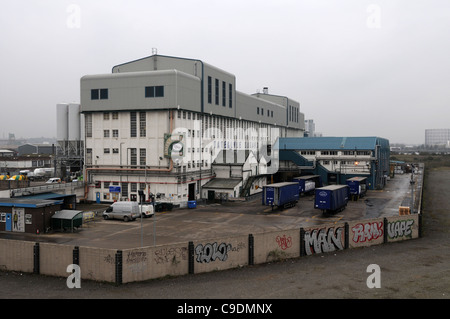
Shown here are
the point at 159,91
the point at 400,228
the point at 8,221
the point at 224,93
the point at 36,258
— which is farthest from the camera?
the point at 224,93

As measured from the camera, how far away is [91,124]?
193 feet

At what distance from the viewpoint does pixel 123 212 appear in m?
44.6

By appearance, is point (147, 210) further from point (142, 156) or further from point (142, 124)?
point (142, 124)

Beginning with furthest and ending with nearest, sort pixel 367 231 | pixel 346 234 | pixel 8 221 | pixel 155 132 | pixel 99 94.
A: pixel 99 94 → pixel 155 132 → pixel 8 221 → pixel 367 231 → pixel 346 234

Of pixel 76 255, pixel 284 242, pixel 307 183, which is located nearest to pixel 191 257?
pixel 76 255

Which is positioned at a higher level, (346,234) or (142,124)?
(142,124)

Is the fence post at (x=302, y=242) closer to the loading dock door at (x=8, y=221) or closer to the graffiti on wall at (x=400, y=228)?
the graffiti on wall at (x=400, y=228)

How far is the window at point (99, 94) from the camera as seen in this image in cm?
5703

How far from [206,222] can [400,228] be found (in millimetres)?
20341

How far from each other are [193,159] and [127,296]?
3909 cm

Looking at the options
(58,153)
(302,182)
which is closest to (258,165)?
(302,182)

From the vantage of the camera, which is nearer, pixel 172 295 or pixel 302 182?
pixel 172 295

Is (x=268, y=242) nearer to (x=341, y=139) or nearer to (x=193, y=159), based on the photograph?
(x=193, y=159)

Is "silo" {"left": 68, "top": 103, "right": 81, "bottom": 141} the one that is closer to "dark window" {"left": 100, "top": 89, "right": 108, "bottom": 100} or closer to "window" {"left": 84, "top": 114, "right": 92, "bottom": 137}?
"window" {"left": 84, "top": 114, "right": 92, "bottom": 137}
